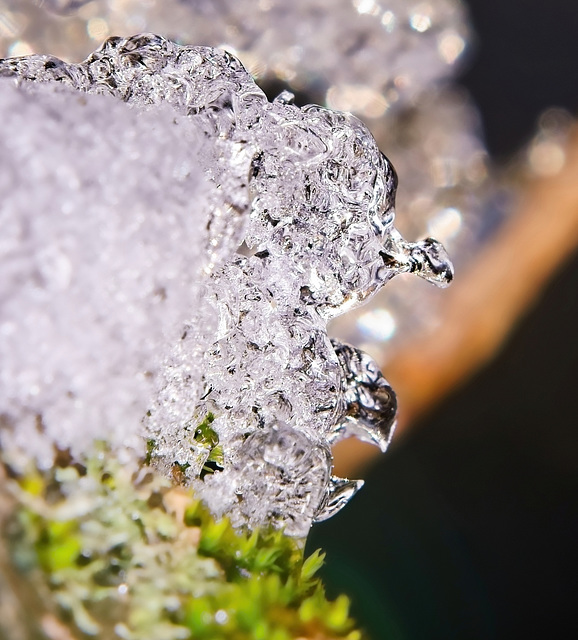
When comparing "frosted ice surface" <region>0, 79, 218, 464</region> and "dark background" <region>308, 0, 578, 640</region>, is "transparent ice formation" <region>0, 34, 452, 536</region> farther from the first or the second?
"dark background" <region>308, 0, 578, 640</region>

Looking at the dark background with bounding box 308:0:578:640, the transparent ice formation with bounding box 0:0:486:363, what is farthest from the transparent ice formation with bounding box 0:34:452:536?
the dark background with bounding box 308:0:578:640

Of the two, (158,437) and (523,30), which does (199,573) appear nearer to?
(158,437)

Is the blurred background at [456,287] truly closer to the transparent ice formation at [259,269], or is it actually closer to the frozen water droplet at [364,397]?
the transparent ice formation at [259,269]

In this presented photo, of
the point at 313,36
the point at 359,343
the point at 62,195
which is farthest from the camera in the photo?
the point at 359,343

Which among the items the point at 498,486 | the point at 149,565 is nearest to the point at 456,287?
the point at 498,486

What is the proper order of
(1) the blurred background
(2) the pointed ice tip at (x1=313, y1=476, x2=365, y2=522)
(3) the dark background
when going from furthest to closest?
(3) the dark background → (1) the blurred background → (2) the pointed ice tip at (x1=313, y1=476, x2=365, y2=522)

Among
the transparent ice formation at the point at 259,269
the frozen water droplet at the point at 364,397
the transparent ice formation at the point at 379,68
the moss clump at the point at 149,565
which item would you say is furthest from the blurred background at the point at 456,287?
the moss clump at the point at 149,565

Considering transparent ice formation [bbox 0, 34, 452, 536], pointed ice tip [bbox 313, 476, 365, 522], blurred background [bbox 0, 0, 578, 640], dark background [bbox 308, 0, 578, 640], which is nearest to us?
transparent ice formation [bbox 0, 34, 452, 536]

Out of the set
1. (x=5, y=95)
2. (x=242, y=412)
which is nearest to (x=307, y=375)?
(x=242, y=412)
